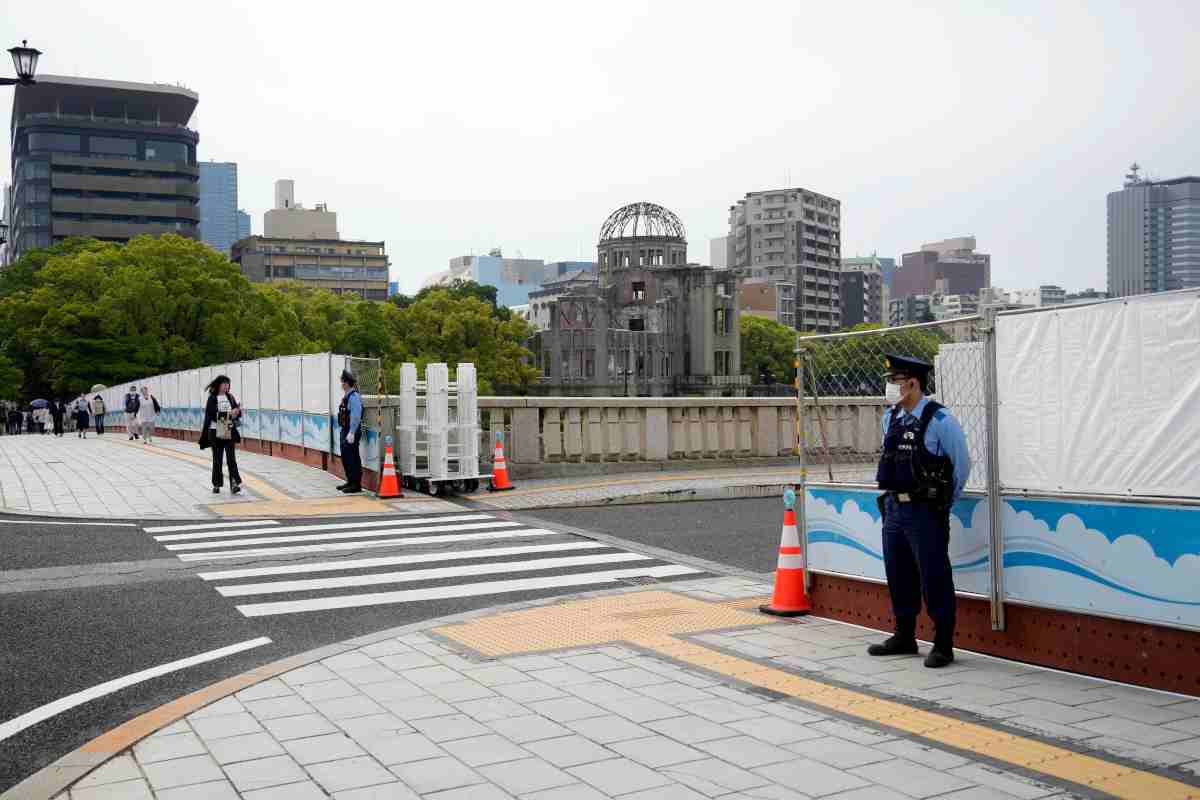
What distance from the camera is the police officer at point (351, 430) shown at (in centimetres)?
1792

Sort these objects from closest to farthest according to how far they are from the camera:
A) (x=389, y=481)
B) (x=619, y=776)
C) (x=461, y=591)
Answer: (x=619, y=776) < (x=461, y=591) < (x=389, y=481)

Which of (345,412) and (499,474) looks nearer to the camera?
(345,412)

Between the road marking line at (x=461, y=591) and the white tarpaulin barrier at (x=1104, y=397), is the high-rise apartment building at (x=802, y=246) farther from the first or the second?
the white tarpaulin barrier at (x=1104, y=397)

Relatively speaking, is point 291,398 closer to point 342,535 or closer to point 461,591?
point 342,535

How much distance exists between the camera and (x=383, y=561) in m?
12.0

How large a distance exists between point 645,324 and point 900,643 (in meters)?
98.4

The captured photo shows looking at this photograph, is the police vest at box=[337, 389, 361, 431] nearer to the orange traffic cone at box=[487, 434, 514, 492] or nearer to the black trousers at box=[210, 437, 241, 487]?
the black trousers at box=[210, 437, 241, 487]

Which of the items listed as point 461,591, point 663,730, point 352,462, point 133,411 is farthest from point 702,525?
point 133,411

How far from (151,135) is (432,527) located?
457 feet

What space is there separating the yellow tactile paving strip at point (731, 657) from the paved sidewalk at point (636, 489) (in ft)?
24.2

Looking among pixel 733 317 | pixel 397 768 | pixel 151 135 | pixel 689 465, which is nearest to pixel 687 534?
pixel 689 465

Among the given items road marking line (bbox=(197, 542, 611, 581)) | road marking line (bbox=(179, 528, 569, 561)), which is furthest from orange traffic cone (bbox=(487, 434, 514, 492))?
road marking line (bbox=(197, 542, 611, 581))

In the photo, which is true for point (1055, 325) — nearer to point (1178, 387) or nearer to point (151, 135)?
point (1178, 387)

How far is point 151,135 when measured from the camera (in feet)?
456
